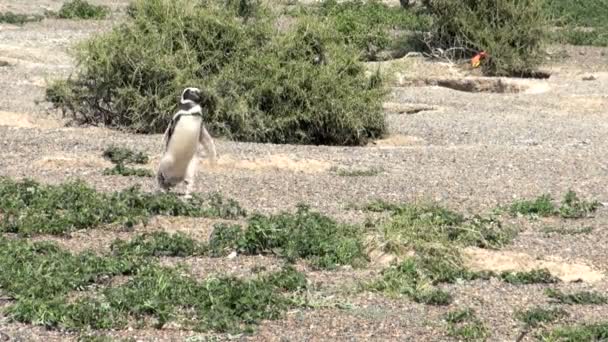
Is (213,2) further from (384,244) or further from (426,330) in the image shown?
(426,330)

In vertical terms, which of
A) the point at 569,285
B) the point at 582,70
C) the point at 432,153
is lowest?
the point at 582,70

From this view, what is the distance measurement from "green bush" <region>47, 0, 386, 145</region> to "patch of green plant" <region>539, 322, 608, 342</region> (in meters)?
8.21

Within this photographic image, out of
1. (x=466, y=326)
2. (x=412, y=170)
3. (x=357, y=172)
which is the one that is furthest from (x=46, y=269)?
(x=412, y=170)

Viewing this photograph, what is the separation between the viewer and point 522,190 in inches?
434

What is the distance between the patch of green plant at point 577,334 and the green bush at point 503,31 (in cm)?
1542

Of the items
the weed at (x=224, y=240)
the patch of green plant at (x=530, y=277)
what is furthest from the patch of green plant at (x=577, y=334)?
the weed at (x=224, y=240)

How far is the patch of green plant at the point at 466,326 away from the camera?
21.5 feet

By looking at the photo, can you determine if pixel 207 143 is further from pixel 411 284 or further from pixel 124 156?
pixel 411 284

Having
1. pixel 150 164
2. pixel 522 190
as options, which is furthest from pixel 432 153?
pixel 150 164

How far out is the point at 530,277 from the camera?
7.77 metres

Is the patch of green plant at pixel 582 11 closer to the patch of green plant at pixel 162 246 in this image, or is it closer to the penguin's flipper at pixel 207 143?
the penguin's flipper at pixel 207 143

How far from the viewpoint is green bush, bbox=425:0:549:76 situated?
21859 mm

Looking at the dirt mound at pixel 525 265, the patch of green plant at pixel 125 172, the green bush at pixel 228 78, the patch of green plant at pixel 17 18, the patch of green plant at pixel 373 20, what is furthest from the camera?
the patch of green plant at pixel 17 18

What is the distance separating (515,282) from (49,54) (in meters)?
15.9
